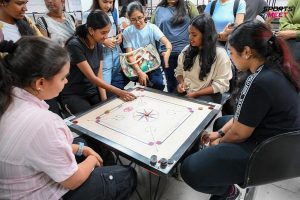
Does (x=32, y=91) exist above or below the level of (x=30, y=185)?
above

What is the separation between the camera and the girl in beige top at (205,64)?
5.85 ft

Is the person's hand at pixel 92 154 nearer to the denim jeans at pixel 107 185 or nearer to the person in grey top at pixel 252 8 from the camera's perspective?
the denim jeans at pixel 107 185

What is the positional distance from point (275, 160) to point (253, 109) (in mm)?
243

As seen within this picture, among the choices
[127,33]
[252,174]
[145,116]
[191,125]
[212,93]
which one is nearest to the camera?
[252,174]

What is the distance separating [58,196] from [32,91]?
443 mm

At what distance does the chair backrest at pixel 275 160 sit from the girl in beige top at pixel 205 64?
92 centimetres

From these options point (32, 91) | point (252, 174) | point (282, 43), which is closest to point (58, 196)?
point (32, 91)

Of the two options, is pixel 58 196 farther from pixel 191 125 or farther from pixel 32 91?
pixel 191 125

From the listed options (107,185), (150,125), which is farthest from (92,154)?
(150,125)

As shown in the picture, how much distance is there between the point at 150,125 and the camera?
134 cm

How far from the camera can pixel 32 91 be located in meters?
0.90

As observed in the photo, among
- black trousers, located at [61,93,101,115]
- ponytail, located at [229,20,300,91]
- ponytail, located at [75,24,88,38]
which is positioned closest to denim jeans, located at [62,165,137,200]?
black trousers, located at [61,93,101,115]

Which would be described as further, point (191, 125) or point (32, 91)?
point (191, 125)

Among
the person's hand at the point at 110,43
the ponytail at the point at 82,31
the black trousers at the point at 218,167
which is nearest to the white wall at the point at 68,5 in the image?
the person's hand at the point at 110,43
